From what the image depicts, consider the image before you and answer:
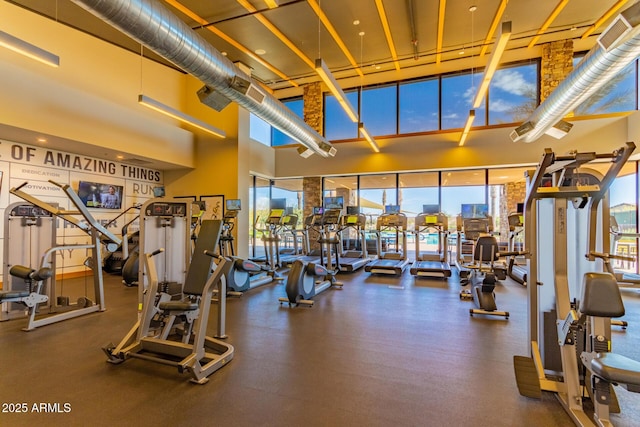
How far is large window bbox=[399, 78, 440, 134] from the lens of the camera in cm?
944

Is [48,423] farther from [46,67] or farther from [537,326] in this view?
[46,67]

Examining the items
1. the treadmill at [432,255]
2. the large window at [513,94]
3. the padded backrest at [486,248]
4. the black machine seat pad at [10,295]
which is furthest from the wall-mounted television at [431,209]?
the black machine seat pad at [10,295]

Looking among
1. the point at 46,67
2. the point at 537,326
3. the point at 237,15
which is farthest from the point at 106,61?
the point at 537,326

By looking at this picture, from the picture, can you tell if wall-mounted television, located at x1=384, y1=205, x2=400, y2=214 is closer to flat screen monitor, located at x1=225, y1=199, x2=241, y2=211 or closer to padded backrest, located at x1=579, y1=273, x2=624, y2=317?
flat screen monitor, located at x1=225, y1=199, x2=241, y2=211

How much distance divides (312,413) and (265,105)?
5.44 metres

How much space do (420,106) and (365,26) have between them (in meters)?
3.73

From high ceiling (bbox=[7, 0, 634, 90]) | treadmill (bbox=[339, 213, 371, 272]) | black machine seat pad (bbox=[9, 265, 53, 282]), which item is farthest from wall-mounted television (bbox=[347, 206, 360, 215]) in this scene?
black machine seat pad (bbox=[9, 265, 53, 282])

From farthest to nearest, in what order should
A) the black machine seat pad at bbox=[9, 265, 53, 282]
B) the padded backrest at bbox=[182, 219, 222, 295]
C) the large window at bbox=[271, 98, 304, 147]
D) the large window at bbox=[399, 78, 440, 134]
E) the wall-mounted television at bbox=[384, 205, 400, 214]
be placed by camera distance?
the large window at bbox=[271, 98, 304, 147]
the large window at bbox=[399, 78, 440, 134]
the wall-mounted television at bbox=[384, 205, 400, 214]
the black machine seat pad at bbox=[9, 265, 53, 282]
the padded backrest at bbox=[182, 219, 222, 295]

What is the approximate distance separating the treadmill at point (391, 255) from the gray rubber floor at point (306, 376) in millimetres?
3023

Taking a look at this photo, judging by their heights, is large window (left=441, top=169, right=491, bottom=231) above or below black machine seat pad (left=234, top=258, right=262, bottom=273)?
above

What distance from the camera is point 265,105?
6039 mm

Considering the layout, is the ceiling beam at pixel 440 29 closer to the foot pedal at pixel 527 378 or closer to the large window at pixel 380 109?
the large window at pixel 380 109

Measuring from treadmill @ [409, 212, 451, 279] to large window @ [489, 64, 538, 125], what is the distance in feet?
11.6

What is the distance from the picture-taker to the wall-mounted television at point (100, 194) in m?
7.36
